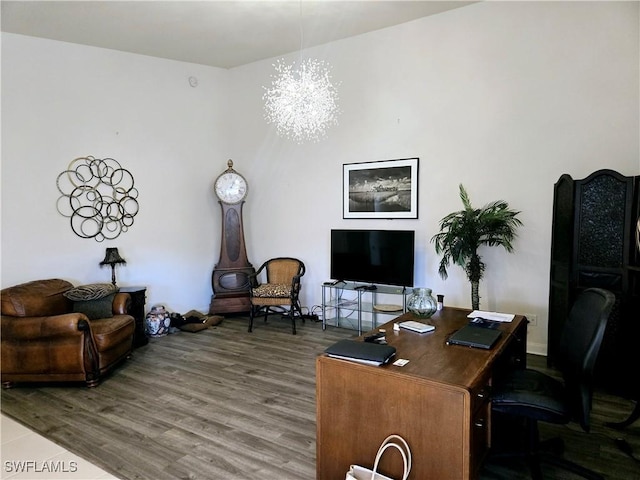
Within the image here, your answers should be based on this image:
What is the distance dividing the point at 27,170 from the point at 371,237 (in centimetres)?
382

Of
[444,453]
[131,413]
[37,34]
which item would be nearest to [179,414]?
[131,413]

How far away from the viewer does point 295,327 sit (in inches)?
198

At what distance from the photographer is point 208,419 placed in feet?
9.31

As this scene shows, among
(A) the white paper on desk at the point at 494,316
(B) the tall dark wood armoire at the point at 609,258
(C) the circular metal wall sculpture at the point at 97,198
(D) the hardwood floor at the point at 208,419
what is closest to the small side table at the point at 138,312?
(D) the hardwood floor at the point at 208,419

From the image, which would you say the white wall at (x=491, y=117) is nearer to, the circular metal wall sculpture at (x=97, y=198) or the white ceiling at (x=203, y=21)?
the white ceiling at (x=203, y=21)

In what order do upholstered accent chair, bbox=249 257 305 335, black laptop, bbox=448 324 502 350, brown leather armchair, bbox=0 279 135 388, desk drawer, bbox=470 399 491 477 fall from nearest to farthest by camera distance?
1. desk drawer, bbox=470 399 491 477
2. black laptop, bbox=448 324 502 350
3. brown leather armchair, bbox=0 279 135 388
4. upholstered accent chair, bbox=249 257 305 335

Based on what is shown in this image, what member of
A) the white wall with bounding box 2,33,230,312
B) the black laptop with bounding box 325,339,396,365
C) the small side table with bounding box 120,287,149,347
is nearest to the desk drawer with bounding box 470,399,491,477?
the black laptop with bounding box 325,339,396,365

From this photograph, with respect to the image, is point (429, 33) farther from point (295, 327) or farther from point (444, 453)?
point (444, 453)

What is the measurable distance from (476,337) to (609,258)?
1801 mm

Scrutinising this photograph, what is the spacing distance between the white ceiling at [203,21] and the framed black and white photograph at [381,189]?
158 cm

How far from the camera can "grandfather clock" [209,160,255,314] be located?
5555mm

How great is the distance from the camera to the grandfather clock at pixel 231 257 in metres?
5.55

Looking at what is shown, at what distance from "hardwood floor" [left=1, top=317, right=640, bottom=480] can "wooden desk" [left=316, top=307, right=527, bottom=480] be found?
488mm

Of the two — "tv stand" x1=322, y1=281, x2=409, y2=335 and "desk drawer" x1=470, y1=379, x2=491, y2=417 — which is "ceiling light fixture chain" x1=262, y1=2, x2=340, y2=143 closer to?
"tv stand" x1=322, y1=281, x2=409, y2=335
